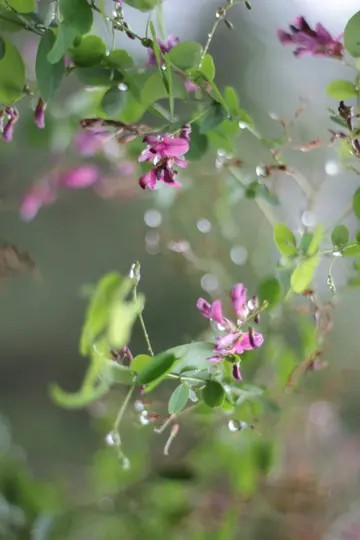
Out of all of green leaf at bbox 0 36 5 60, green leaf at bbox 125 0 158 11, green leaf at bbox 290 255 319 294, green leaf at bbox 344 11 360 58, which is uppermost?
green leaf at bbox 344 11 360 58

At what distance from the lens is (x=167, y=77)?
34 cm

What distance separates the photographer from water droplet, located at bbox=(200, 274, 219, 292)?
1.98 feet

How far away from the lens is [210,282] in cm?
61

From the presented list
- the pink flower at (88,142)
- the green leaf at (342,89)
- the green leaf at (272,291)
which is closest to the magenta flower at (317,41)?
the green leaf at (342,89)

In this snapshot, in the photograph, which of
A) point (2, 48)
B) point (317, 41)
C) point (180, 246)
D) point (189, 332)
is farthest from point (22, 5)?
point (189, 332)

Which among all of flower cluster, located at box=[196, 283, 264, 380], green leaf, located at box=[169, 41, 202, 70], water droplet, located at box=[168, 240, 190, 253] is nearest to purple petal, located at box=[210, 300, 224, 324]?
flower cluster, located at box=[196, 283, 264, 380]

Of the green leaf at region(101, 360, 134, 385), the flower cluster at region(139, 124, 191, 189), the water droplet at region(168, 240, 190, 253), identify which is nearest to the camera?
the flower cluster at region(139, 124, 191, 189)

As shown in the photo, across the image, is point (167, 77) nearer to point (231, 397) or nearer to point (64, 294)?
point (231, 397)

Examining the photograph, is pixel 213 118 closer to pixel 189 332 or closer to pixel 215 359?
pixel 215 359

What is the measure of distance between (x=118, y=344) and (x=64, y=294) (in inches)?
10.3

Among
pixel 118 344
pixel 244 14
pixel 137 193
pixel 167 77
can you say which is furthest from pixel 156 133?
pixel 244 14

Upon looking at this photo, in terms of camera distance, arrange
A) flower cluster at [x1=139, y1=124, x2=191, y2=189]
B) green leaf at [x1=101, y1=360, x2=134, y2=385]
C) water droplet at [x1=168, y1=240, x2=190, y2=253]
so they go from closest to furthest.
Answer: flower cluster at [x1=139, y1=124, x2=191, y2=189] < green leaf at [x1=101, y1=360, x2=134, y2=385] < water droplet at [x1=168, y1=240, x2=190, y2=253]

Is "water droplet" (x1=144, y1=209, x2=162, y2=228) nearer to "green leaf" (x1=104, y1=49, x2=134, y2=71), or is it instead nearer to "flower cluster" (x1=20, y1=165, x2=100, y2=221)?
"flower cluster" (x1=20, y1=165, x2=100, y2=221)

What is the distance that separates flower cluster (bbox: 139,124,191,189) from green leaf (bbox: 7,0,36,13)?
83 millimetres
